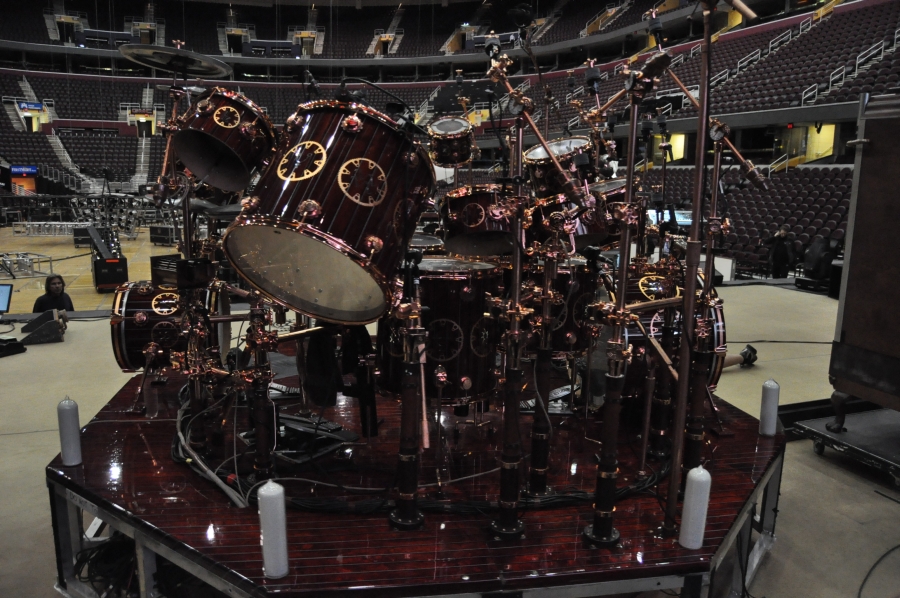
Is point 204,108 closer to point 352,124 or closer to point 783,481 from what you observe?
point 352,124

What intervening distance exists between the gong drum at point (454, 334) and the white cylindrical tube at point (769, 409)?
131 cm

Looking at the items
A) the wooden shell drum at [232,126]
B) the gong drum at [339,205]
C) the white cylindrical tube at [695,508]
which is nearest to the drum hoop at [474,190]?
the gong drum at [339,205]

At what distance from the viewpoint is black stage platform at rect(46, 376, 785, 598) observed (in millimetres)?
1928

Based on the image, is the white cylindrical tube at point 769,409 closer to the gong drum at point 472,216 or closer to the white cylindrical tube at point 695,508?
the white cylindrical tube at point 695,508

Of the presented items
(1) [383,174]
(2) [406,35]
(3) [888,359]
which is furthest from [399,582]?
(2) [406,35]

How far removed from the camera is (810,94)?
1330 cm

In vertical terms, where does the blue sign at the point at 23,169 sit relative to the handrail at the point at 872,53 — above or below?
below

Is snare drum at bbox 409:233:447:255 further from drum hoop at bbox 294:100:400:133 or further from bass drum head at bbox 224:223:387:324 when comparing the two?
drum hoop at bbox 294:100:400:133

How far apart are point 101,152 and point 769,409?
27.5m

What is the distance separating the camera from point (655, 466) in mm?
2750

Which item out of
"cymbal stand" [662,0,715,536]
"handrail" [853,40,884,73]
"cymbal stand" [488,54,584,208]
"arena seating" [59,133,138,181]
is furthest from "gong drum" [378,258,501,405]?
"arena seating" [59,133,138,181]

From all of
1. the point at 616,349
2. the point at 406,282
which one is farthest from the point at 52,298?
the point at 616,349

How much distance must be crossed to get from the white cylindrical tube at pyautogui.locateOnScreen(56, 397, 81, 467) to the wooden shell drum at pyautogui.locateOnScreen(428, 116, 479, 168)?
1.86m

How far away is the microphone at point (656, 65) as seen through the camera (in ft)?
6.07
